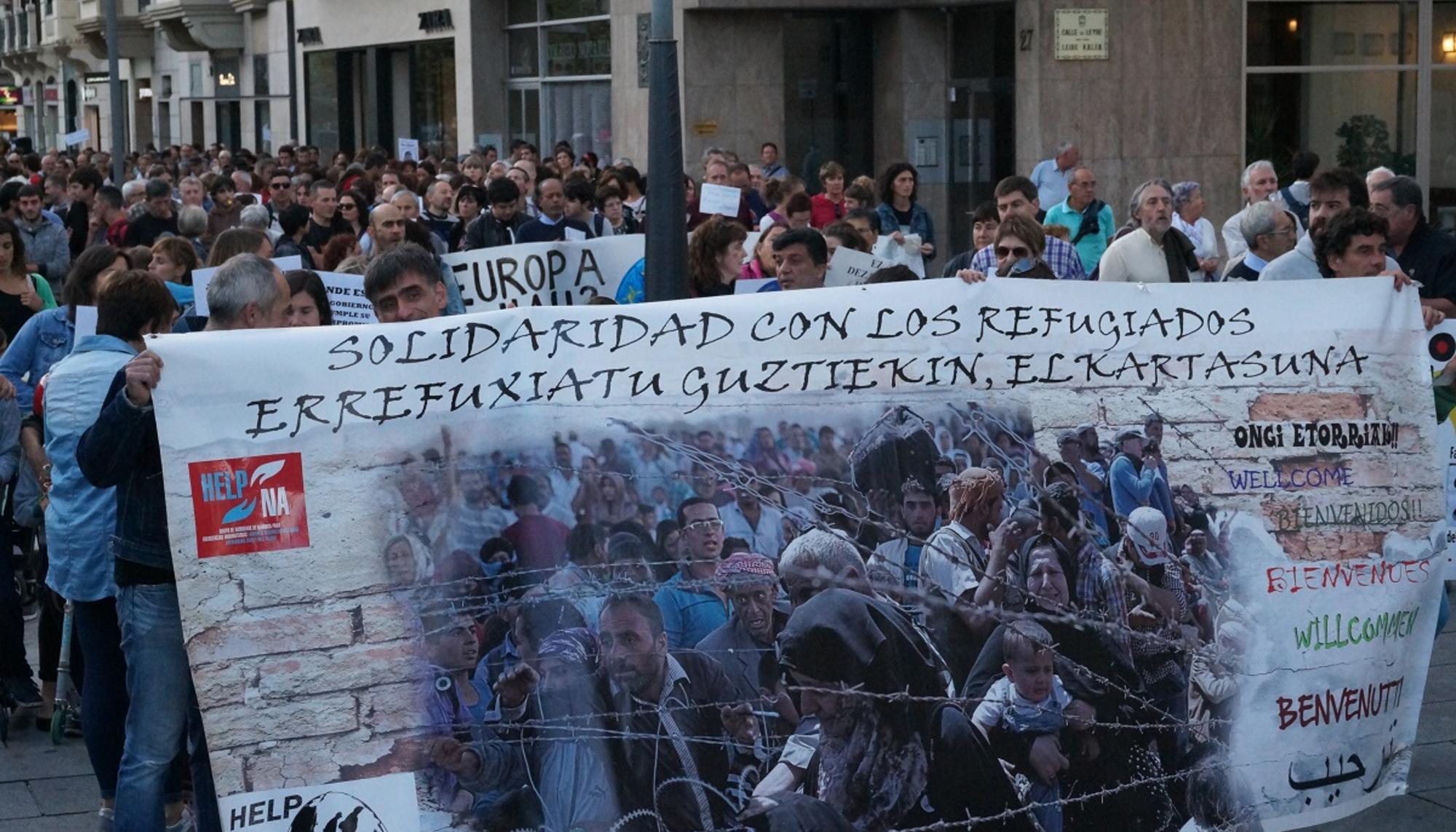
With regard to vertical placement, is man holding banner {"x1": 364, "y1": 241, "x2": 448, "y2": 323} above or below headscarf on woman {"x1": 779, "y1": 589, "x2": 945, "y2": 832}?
above

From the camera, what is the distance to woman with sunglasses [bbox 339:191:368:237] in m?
13.2

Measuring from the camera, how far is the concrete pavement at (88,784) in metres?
5.88

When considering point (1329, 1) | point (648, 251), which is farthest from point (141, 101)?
point (648, 251)

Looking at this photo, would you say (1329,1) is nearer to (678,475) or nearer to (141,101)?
(678,475)

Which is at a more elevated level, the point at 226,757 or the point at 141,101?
the point at 141,101

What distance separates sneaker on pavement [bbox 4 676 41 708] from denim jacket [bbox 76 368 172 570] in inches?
102

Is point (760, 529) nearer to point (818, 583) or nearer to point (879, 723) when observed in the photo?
point (818, 583)

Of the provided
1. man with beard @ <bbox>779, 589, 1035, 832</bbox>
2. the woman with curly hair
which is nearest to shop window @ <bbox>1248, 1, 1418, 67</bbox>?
the woman with curly hair

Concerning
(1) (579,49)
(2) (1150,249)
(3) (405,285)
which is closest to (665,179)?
(2) (1150,249)

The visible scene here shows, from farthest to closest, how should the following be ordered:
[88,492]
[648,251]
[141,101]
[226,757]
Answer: [141,101] < [648,251] < [88,492] < [226,757]

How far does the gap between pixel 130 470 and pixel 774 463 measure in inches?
62.2

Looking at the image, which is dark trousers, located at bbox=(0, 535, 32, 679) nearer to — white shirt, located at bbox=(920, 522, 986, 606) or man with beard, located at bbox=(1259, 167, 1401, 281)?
white shirt, located at bbox=(920, 522, 986, 606)

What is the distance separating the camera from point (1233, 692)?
16.8 feet

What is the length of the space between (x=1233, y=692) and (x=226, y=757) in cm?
258
